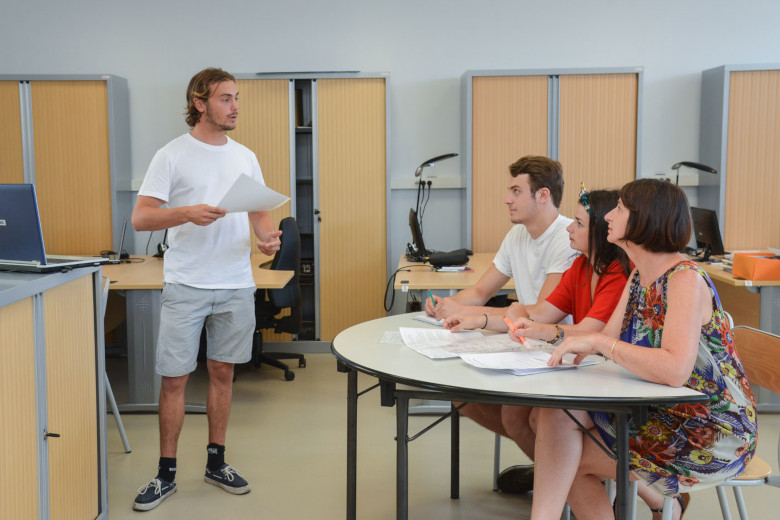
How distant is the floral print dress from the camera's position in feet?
5.81

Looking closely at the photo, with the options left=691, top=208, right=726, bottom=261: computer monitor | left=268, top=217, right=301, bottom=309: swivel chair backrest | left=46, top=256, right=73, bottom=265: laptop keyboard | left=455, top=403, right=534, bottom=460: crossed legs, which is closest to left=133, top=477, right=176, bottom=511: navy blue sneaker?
left=46, top=256, right=73, bottom=265: laptop keyboard

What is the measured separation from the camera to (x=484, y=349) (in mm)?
2053

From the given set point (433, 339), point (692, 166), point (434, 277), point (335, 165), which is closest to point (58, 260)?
point (433, 339)

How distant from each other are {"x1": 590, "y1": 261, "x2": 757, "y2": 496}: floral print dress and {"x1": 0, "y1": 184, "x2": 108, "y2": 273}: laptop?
1.70 metres

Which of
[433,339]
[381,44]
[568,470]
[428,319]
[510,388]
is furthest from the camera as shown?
[381,44]

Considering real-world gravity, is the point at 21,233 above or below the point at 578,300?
above

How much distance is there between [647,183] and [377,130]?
11.4 feet

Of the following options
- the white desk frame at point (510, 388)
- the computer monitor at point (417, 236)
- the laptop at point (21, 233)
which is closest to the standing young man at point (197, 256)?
the laptop at point (21, 233)

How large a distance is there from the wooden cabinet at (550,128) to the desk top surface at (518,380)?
327cm

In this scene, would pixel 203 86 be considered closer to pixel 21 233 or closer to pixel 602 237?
pixel 21 233

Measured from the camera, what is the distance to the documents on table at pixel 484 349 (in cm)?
183

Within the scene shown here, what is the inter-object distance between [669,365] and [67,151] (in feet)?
15.3

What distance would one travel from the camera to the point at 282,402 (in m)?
4.03

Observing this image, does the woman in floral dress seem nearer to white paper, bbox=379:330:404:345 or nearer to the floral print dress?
the floral print dress
